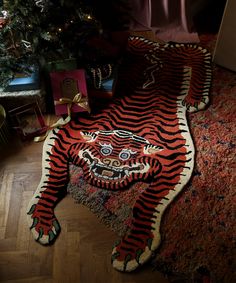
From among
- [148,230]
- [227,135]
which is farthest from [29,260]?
[227,135]

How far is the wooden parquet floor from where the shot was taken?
3.56 feet

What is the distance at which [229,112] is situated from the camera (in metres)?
1.63

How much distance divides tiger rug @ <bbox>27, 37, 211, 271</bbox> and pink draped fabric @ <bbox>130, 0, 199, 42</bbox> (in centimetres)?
20

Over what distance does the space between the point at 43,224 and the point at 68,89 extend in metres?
0.76

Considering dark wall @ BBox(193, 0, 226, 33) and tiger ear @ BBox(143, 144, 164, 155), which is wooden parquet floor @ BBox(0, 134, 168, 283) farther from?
dark wall @ BBox(193, 0, 226, 33)

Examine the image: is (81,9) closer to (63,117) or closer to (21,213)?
(63,117)

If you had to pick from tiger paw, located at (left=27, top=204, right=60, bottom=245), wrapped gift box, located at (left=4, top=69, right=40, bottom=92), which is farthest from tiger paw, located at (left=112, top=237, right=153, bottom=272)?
wrapped gift box, located at (left=4, top=69, right=40, bottom=92)

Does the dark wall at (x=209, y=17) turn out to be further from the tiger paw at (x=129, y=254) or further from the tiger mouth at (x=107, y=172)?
the tiger paw at (x=129, y=254)

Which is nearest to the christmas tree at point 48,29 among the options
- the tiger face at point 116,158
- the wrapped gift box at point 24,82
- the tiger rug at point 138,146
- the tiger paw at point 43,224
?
the wrapped gift box at point 24,82

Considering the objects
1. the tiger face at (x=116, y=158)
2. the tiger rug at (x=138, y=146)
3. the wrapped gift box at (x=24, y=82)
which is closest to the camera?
the tiger rug at (x=138, y=146)

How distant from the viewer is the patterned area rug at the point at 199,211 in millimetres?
1089

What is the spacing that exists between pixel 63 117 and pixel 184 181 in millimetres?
772

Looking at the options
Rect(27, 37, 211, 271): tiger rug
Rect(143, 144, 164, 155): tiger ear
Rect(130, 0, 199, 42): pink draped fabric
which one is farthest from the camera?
Rect(130, 0, 199, 42): pink draped fabric

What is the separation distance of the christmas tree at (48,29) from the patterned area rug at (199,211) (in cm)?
64
